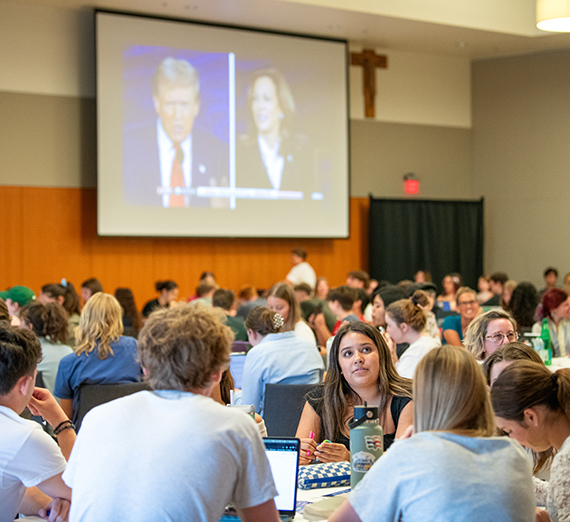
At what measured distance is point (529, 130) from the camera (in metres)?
12.0

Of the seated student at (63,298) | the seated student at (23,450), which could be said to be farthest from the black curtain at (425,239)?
the seated student at (23,450)

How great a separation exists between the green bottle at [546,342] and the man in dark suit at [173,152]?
5.83 metres

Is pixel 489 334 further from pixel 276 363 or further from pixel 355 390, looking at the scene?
pixel 276 363

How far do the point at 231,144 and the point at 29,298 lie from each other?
198 inches

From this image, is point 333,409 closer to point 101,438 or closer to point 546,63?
point 101,438

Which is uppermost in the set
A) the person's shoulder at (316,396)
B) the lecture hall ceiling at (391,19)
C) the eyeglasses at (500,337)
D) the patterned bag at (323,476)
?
the lecture hall ceiling at (391,19)

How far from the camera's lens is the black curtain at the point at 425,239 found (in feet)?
38.1

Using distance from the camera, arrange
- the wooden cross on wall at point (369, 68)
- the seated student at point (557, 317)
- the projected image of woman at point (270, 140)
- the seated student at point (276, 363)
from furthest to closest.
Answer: the wooden cross on wall at point (369, 68) < the projected image of woman at point (270, 140) < the seated student at point (557, 317) < the seated student at point (276, 363)

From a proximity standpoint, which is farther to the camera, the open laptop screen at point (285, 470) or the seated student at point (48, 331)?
the seated student at point (48, 331)

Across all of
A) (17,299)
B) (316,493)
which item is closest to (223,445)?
(316,493)

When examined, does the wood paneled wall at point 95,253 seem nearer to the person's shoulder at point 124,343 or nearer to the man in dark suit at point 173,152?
the man in dark suit at point 173,152

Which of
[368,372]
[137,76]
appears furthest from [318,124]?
[368,372]

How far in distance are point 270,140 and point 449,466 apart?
9330mm

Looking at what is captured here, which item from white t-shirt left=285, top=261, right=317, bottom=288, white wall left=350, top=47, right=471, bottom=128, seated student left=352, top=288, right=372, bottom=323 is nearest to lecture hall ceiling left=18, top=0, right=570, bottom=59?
white wall left=350, top=47, right=471, bottom=128
